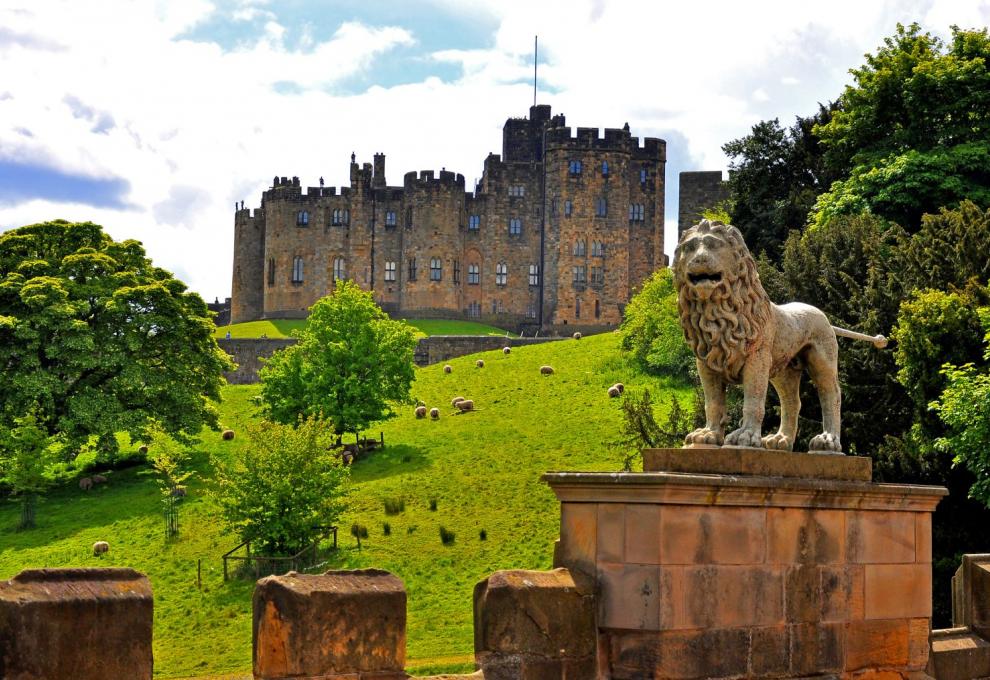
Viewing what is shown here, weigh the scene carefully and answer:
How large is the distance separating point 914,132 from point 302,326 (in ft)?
228

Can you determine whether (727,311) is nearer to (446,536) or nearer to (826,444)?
(826,444)

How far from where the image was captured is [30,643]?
768 centimetres

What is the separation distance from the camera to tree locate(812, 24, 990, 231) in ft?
127

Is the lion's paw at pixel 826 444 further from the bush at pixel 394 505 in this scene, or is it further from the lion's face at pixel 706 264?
the bush at pixel 394 505

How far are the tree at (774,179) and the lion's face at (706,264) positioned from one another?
122 ft

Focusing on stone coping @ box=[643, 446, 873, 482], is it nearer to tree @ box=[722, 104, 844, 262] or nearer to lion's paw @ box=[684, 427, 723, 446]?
lion's paw @ box=[684, 427, 723, 446]

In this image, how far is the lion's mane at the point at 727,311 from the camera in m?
11.3

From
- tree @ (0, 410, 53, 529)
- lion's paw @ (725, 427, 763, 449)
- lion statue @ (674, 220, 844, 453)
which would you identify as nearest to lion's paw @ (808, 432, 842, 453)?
lion statue @ (674, 220, 844, 453)

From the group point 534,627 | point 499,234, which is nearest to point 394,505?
point 534,627

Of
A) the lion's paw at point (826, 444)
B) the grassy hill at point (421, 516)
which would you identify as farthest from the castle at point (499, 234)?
the lion's paw at point (826, 444)

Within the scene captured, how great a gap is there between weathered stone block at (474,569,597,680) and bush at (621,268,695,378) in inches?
1903

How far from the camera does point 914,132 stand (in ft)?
136

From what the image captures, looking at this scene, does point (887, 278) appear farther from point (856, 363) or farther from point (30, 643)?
point (30, 643)

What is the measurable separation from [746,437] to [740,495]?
935 mm
